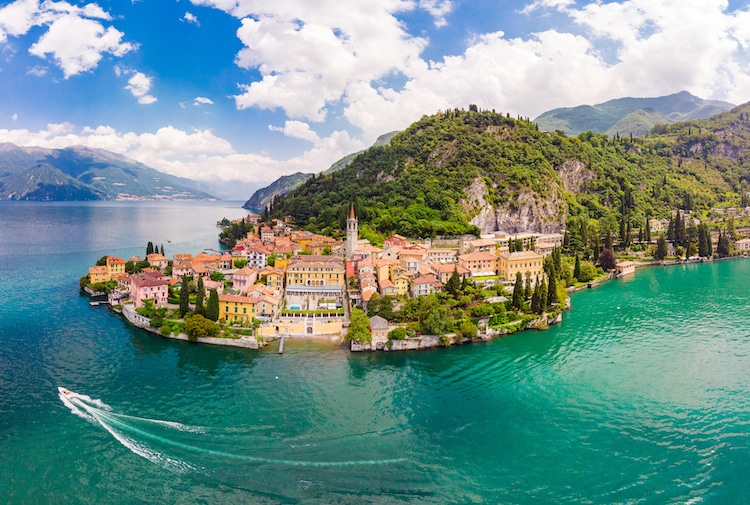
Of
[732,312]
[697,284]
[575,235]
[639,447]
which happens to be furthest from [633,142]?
[639,447]

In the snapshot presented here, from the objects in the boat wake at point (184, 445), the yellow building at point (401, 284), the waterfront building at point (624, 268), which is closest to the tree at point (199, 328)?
the boat wake at point (184, 445)

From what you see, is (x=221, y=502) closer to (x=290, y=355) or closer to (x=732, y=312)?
(x=290, y=355)

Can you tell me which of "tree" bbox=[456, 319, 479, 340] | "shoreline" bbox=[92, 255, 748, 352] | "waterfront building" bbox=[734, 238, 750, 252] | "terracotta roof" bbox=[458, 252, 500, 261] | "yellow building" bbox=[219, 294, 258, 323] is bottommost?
"shoreline" bbox=[92, 255, 748, 352]

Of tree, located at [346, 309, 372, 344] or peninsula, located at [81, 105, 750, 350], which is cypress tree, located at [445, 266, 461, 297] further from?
tree, located at [346, 309, 372, 344]

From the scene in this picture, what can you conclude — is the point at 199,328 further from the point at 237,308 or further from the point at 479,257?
the point at 479,257

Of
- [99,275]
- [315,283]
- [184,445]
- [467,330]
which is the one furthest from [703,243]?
[99,275]

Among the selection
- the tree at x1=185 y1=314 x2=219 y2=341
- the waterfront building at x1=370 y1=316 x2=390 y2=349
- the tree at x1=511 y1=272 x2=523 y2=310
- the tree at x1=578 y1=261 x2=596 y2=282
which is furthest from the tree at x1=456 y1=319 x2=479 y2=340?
the tree at x1=578 y1=261 x2=596 y2=282
